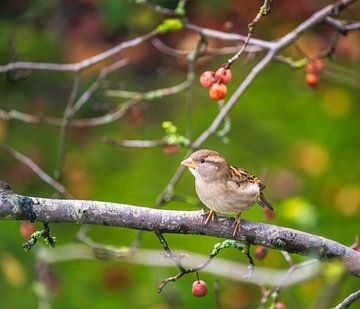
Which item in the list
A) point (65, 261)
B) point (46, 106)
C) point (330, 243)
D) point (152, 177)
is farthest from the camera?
point (46, 106)

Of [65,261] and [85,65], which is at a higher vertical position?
[85,65]

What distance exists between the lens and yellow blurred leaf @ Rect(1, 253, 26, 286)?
5.15 meters

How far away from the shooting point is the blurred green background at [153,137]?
5.17 metres

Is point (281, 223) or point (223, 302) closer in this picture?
point (223, 302)

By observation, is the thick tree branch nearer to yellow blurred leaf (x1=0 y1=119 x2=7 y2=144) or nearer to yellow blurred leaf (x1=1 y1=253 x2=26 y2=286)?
yellow blurred leaf (x1=1 y1=253 x2=26 y2=286)

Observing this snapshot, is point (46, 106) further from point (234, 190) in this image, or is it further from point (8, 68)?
point (234, 190)

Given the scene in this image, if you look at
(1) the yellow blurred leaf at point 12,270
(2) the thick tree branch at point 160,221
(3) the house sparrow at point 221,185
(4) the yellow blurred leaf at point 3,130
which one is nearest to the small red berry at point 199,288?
(2) the thick tree branch at point 160,221

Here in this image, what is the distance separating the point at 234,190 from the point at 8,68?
1.43 m

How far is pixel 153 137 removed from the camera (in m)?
6.21

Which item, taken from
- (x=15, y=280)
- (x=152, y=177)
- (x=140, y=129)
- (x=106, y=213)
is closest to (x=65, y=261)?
(x=15, y=280)

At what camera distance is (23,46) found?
263 inches

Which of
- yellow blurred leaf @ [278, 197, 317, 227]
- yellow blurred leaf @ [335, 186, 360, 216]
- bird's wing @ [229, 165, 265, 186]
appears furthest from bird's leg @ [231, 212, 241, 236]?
yellow blurred leaf @ [335, 186, 360, 216]

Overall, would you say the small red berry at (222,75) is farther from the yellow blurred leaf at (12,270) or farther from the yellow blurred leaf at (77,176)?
the yellow blurred leaf at (77,176)

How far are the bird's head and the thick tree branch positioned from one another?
371 mm
